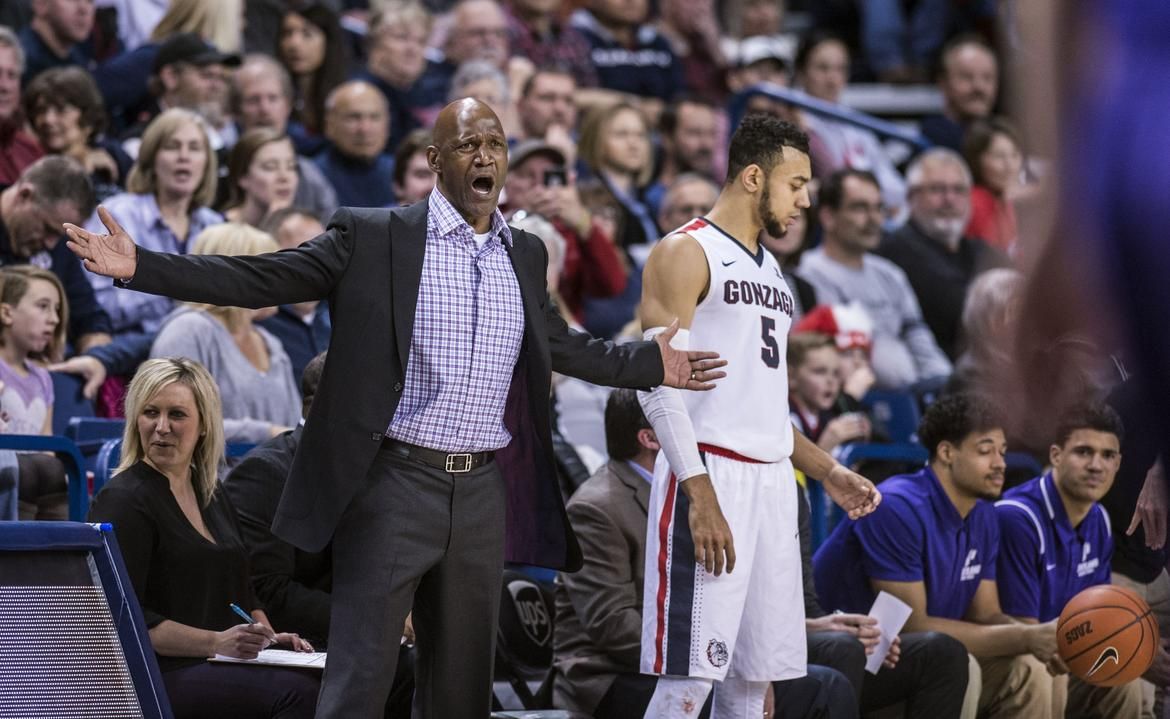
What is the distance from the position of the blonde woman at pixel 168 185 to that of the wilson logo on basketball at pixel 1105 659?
165 inches

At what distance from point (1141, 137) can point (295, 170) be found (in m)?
6.79

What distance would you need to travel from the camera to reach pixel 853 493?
16.5ft

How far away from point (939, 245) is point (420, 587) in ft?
21.0

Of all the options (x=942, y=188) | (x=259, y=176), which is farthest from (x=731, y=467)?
(x=942, y=188)

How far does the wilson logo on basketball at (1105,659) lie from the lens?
5.52 m

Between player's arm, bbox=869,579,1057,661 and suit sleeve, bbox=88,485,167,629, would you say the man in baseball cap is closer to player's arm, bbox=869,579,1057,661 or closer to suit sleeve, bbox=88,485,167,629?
suit sleeve, bbox=88,485,167,629

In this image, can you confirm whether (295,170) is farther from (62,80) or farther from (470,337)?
(470,337)

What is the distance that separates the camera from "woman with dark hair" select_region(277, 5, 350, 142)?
31.7 ft

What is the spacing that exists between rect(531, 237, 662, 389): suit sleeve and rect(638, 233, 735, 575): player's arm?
0.69ft

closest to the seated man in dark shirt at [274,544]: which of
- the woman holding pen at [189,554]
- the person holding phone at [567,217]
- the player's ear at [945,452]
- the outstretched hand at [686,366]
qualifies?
the woman holding pen at [189,554]

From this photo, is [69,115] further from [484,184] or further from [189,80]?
[484,184]

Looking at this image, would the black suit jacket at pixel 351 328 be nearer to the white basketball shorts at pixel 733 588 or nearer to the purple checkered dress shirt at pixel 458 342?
the purple checkered dress shirt at pixel 458 342

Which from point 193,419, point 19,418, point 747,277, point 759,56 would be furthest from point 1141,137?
point 759,56

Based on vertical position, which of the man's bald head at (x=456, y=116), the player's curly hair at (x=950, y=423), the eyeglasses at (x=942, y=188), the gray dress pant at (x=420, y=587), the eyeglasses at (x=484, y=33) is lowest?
the gray dress pant at (x=420, y=587)
